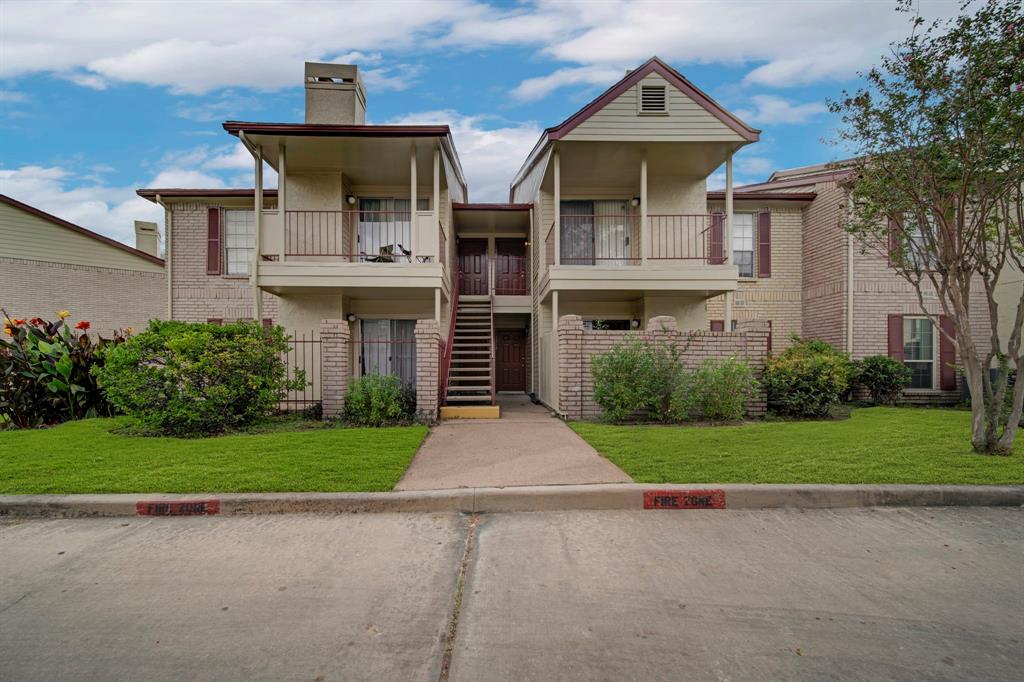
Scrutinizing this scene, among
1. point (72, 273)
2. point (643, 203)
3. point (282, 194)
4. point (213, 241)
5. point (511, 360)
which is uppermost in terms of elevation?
point (282, 194)

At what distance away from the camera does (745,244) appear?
15078 mm

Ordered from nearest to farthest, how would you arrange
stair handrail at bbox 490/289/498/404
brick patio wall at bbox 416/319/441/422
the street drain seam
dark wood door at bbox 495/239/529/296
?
the street drain seam, brick patio wall at bbox 416/319/441/422, stair handrail at bbox 490/289/498/404, dark wood door at bbox 495/239/529/296

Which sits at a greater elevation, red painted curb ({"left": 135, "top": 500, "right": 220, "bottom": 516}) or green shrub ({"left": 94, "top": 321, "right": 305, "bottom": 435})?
green shrub ({"left": 94, "top": 321, "right": 305, "bottom": 435})

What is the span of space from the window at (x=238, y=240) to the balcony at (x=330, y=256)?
7.43ft

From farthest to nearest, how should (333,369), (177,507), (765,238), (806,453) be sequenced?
1. (765,238)
2. (333,369)
3. (806,453)
4. (177,507)

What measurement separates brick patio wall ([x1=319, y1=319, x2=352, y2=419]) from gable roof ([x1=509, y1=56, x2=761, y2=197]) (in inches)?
232

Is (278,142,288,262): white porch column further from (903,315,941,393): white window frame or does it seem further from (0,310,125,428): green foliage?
(903,315,941,393): white window frame

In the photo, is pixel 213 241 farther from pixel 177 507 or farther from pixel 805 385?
pixel 805 385

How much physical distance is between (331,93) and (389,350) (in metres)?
6.24

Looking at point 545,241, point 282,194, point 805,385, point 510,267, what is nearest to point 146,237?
point 282,194

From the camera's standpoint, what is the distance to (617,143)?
11.6m

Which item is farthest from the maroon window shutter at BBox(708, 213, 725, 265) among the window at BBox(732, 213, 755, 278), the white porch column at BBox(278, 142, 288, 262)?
the white porch column at BBox(278, 142, 288, 262)

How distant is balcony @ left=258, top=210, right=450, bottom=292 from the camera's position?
1134 centimetres

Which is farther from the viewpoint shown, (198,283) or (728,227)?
(198,283)
